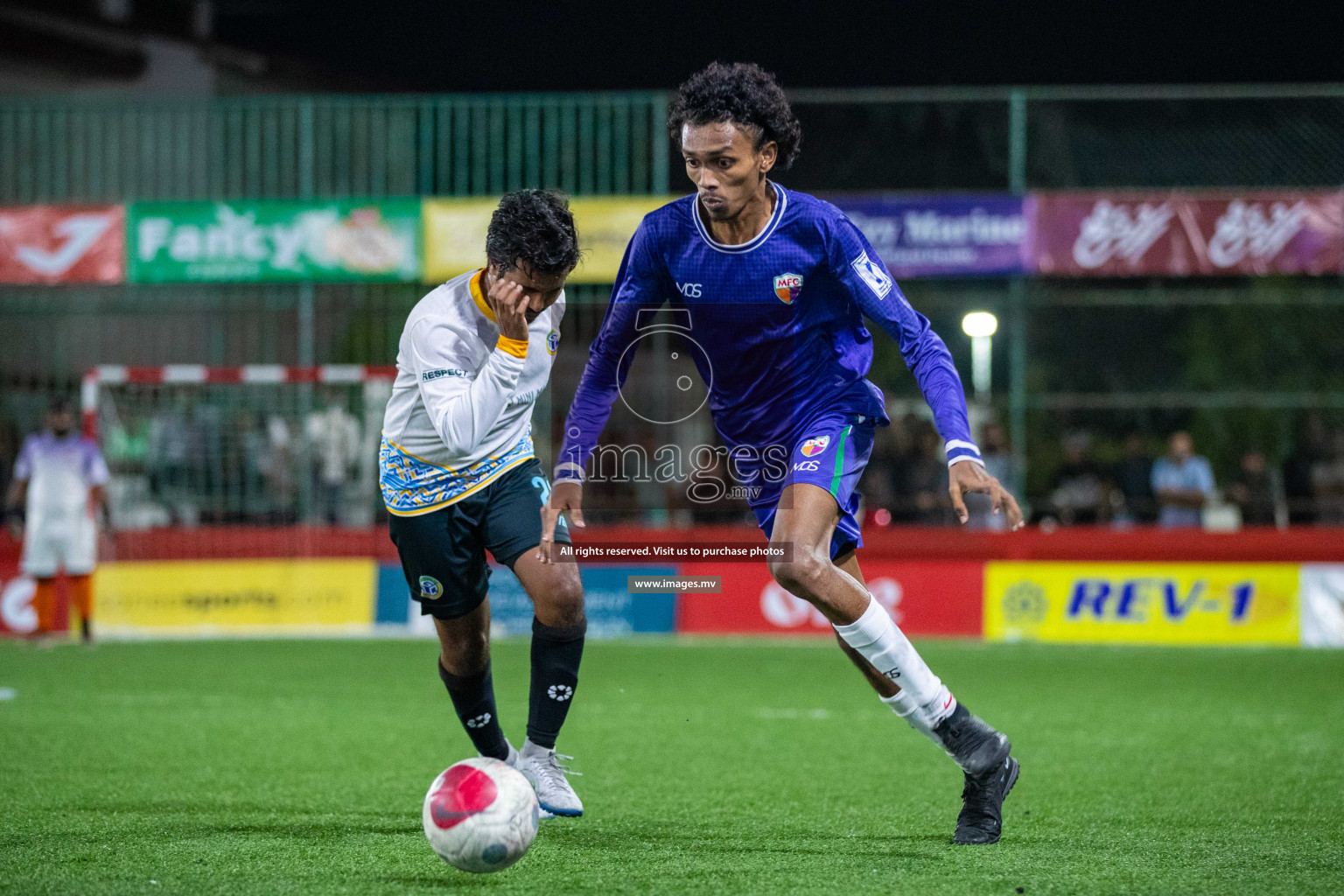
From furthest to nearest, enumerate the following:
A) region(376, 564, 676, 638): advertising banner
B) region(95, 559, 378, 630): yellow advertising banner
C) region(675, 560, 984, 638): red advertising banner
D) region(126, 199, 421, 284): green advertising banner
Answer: region(126, 199, 421, 284): green advertising banner < region(95, 559, 378, 630): yellow advertising banner < region(376, 564, 676, 638): advertising banner < region(675, 560, 984, 638): red advertising banner

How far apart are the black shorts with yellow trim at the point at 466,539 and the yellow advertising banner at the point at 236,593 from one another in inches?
370

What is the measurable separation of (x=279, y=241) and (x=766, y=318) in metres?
11.8

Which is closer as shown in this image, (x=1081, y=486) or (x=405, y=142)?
(x=1081, y=486)

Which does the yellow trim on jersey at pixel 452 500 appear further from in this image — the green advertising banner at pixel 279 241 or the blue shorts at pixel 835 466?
the green advertising banner at pixel 279 241

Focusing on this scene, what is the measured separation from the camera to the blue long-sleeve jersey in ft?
16.3

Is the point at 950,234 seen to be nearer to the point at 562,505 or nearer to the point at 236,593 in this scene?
the point at 236,593

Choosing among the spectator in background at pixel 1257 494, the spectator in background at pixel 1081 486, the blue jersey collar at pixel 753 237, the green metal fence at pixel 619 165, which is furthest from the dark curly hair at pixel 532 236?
the spectator in background at pixel 1257 494

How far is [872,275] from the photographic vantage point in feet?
16.1

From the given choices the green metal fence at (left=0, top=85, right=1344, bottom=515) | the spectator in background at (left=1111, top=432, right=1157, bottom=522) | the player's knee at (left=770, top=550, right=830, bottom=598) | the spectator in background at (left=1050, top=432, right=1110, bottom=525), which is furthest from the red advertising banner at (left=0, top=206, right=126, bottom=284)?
the player's knee at (left=770, top=550, right=830, bottom=598)

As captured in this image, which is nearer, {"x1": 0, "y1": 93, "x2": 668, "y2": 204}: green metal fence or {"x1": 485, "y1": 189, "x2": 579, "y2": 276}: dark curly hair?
{"x1": 485, "y1": 189, "x2": 579, "y2": 276}: dark curly hair

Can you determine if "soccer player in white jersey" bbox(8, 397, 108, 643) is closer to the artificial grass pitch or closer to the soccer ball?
the artificial grass pitch

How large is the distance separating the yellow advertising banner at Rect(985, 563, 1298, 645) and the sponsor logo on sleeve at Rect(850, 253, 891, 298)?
960 centimetres

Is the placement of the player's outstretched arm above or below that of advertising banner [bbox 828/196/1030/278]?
below

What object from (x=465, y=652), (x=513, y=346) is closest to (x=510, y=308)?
(x=513, y=346)
